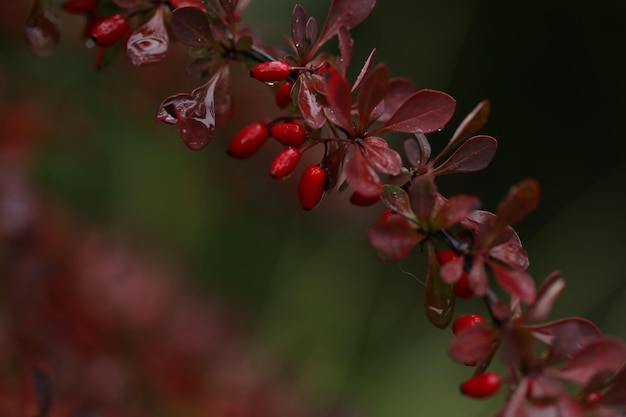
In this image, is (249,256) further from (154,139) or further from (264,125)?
(264,125)

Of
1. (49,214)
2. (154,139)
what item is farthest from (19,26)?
(154,139)

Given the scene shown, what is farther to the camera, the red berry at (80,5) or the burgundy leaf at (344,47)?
the red berry at (80,5)

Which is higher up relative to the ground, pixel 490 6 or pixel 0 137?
pixel 490 6

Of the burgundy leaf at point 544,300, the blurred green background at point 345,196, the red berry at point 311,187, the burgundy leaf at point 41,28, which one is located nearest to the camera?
the burgundy leaf at point 544,300

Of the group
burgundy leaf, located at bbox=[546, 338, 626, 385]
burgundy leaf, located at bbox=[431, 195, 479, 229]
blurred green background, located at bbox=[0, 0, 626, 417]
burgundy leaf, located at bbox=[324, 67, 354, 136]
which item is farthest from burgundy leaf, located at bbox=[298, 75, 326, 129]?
blurred green background, located at bbox=[0, 0, 626, 417]

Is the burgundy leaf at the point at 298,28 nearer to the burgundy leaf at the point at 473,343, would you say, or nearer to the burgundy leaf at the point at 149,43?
the burgundy leaf at the point at 149,43

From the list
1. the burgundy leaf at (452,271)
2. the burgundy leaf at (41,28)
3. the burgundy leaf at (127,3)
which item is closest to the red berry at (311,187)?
the burgundy leaf at (452,271)
